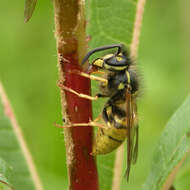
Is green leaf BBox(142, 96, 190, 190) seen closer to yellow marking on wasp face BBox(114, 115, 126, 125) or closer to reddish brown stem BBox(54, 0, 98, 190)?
reddish brown stem BBox(54, 0, 98, 190)

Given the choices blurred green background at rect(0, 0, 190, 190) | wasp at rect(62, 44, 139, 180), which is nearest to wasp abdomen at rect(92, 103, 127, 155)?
wasp at rect(62, 44, 139, 180)

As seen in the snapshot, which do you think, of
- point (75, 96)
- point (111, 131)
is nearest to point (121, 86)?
point (111, 131)

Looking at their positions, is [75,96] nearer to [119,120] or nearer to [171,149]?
[171,149]

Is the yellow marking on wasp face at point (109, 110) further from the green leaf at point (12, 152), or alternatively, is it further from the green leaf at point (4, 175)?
the green leaf at point (4, 175)

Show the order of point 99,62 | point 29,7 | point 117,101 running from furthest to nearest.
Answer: point 117,101 → point 99,62 → point 29,7

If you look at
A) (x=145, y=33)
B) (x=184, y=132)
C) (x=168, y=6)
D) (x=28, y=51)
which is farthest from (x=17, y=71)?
(x=184, y=132)

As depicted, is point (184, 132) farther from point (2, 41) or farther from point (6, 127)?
point (2, 41)
